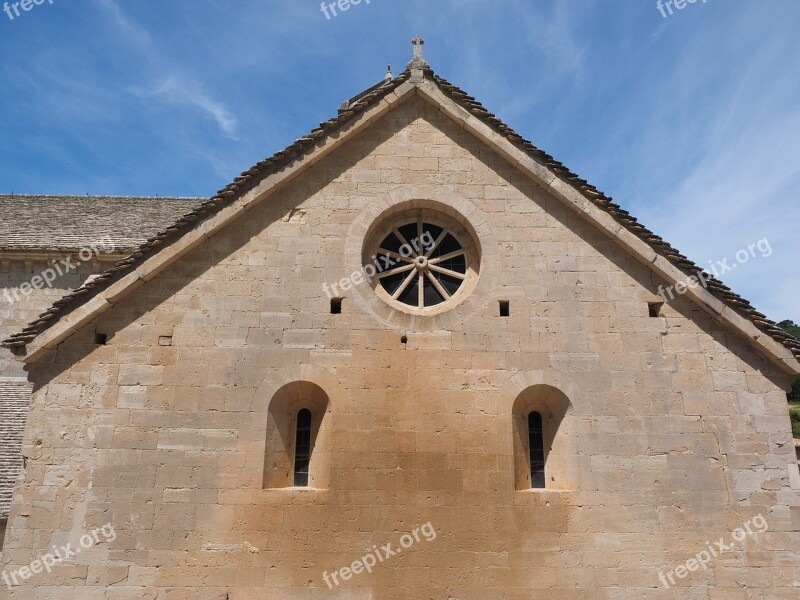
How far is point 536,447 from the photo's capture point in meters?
9.18

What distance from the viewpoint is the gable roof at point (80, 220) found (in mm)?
14984

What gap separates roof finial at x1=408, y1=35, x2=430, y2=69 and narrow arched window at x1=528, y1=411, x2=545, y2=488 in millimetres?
6752

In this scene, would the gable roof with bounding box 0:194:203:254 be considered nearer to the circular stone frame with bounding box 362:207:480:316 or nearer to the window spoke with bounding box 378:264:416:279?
the circular stone frame with bounding box 362:207:480:316

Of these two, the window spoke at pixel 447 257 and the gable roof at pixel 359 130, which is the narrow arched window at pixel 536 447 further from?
the gable roof at pixel 359 130

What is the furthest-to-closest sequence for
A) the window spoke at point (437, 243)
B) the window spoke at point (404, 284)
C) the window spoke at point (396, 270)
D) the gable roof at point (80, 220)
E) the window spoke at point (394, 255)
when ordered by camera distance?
the gable roof at point (80, 220), the window spoke at point (437, 243), the window spoke at point (394, 255), the window spoke at point (396, 270), the window spoke at point (404, 284)

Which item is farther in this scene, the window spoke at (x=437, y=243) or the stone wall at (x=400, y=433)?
the window spoke at (x=437, y=243)

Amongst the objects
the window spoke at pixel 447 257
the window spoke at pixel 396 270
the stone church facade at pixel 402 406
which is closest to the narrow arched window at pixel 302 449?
the stone church facade at pixel 402 406

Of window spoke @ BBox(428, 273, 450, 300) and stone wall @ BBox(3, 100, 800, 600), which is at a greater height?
window spoke @ BBox(428, 273, 450, 300)

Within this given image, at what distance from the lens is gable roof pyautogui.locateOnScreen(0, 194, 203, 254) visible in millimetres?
14984

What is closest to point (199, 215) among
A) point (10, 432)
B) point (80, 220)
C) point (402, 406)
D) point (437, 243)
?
point (437, 243)

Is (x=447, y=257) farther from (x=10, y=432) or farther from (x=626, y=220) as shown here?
(x=10, y=432)

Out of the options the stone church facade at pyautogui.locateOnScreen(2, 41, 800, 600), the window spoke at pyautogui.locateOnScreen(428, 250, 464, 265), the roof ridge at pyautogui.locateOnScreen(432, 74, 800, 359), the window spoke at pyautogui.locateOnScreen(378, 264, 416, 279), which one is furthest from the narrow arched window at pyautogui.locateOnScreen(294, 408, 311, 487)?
the roof ridge at pyautogui.locateOnScreen(432, 74, 800, 359)

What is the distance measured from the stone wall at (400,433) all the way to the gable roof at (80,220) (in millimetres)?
7047

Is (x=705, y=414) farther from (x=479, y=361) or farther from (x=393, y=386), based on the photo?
(x=393, y=386)
